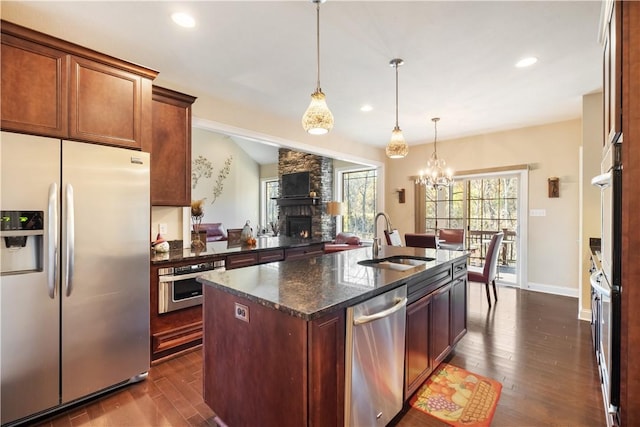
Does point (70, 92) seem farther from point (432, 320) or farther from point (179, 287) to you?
point (432, 320)

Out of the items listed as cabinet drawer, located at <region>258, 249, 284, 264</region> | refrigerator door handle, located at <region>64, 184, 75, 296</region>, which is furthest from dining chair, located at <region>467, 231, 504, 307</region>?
refrigerator door handle, located at <region>64, 184, 75, 296</region>

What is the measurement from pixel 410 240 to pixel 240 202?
21.4 ft

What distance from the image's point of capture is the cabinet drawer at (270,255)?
3400mm

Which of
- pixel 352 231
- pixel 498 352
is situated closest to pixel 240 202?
pixel 352 231

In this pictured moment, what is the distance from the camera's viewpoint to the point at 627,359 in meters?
1.34

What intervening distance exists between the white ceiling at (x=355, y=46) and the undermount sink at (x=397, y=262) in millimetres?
1811

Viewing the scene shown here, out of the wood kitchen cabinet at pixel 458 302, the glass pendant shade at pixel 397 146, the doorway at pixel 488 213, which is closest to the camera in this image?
the wood kitchen cabinet at pixel 458 302

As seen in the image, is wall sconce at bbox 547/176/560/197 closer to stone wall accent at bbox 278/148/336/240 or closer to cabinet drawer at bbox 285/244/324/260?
cabinet drawer at bbox 285/244/324/260

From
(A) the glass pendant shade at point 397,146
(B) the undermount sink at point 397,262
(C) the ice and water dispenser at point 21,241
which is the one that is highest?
(A) the glass pendant shade at point 397,146

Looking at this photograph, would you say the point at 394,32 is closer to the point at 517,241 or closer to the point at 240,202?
the point at 517,241

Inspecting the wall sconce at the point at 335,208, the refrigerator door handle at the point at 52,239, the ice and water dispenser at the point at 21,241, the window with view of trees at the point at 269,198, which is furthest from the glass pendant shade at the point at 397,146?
the window with view of trees at the point at 269,198

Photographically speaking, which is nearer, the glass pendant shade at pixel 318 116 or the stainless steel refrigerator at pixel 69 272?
the stainless steel refrigerator at pixel 69 272

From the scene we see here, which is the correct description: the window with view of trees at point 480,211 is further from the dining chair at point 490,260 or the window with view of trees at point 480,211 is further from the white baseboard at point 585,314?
the white baseboard at point 585,314

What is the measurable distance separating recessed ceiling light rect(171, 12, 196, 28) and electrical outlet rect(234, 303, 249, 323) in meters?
2.05
